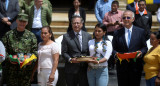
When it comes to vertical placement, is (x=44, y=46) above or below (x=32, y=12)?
below

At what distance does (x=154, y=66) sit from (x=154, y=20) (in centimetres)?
574

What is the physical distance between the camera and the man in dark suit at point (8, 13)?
705 centimetres

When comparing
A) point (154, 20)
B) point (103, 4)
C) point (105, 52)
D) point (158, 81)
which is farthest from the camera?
point (154, 20)

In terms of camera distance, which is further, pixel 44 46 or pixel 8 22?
pixel 8 22

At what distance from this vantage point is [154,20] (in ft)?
34.7

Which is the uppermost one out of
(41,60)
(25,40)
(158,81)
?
(25,40)

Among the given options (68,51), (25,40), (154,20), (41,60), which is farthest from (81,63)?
(154,20)

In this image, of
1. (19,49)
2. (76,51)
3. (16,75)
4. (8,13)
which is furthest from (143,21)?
(16,75)

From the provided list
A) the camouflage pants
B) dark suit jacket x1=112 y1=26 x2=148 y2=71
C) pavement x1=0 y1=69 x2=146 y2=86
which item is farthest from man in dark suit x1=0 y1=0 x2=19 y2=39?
dark suit jacket x1=112 y1=26 x2=148 y2=71

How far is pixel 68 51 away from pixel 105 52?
2.05 ft

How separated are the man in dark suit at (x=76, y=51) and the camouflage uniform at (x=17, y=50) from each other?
1.81 feet

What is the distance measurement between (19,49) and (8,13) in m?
2.13

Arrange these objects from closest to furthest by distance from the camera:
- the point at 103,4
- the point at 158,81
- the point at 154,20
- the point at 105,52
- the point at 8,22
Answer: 1. the point at 158,81
2. the point at 105,52
3. the point at 8,22
4. the point at 103,4
5. the point at 154,20

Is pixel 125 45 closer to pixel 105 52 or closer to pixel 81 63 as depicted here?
pixel 105 52
